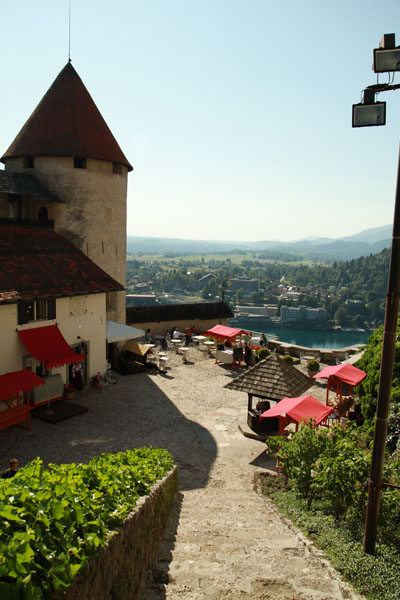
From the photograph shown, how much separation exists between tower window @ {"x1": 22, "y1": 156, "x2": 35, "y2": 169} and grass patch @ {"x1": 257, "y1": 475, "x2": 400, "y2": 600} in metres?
21.4

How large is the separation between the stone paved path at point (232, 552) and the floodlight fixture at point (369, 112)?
21.4ft

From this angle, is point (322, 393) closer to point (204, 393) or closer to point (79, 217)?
point (204, 393)

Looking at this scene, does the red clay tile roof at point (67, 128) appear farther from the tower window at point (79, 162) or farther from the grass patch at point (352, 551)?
the grass patch at point (352, 551)

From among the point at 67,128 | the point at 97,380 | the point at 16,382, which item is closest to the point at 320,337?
the point at 67,128

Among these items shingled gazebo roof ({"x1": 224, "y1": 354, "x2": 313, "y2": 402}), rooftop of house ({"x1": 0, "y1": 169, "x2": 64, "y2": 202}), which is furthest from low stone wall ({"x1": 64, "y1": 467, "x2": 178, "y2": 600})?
rooftop of house ({"x1": 0, "y1": 169, "x2": 64, "y2": 202})

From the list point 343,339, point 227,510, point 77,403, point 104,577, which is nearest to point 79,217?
point 77,403

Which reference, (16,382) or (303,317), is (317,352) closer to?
(16,382)

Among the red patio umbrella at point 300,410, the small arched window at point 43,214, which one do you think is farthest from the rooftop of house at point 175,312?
the red patio umbrella at point 300,410

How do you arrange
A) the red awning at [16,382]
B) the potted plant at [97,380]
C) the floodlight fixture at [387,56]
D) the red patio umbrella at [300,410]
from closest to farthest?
1. the floodlight fixture at [387,56]
2. the red patio umbrella at [300,410]
3. the red awning at [16,382]
4. the potted plant at [97,380]

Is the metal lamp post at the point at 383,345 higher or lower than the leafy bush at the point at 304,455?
higher

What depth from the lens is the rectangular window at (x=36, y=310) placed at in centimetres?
1625

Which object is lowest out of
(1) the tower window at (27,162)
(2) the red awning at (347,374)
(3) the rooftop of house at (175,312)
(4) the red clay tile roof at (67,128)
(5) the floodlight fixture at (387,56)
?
(2) the red awning at (347,374)

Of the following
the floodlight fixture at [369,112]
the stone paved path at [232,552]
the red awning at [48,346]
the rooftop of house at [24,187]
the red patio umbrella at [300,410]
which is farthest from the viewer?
the rooftop of house at [24,187]

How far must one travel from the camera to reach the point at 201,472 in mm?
12594
